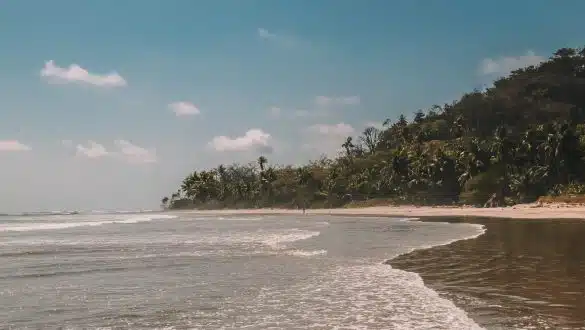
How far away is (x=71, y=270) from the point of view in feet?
61.7

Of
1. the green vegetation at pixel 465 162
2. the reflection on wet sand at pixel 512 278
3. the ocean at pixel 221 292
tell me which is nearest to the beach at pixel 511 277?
the reflection on wet sand at pixel 512 278

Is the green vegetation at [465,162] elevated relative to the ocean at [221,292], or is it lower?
elevated

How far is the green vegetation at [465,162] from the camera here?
7200 cm

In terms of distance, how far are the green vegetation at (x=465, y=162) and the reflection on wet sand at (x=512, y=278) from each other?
167 ft

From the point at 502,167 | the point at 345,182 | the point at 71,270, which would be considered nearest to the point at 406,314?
the point at 71,270

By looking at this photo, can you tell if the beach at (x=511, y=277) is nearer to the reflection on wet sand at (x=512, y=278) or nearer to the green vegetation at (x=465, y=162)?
the reflection on wet sand at (x=512, y=278)

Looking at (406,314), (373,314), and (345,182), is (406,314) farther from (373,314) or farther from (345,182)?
(345,182)

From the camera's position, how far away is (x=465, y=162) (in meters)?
83.5

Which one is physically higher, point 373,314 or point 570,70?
point 570,70

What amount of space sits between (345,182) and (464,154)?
113 ft

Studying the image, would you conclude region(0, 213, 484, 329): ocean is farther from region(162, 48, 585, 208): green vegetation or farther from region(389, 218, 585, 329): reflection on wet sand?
region(162, 48, 585, 208): green vegetation

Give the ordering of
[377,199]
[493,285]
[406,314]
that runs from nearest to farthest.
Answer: [406,314], [493,285], [377,199]

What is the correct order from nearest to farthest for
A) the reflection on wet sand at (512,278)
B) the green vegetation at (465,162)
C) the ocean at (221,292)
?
the reflection on wet sand at (512,278)
the ocean at (221,292)
the green vegetation at (465,162)

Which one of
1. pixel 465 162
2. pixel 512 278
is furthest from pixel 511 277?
pixel 465 162
